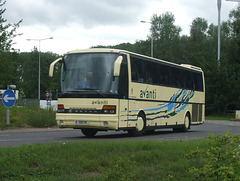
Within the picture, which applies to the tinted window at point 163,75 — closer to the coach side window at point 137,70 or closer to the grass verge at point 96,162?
the coach side window at point 137,70

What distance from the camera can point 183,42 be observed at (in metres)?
105

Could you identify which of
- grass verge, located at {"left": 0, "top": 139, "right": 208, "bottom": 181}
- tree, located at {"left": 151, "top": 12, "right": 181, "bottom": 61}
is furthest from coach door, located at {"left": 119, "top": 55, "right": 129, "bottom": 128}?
tree, located at {"left": 151, "top": 12, "right": 181, "bottom": 61}

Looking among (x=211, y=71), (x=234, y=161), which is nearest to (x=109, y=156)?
(x=234, y=161)

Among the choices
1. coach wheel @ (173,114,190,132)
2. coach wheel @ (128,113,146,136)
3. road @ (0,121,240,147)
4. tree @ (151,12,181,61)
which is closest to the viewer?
road @ (0,121,240,147)

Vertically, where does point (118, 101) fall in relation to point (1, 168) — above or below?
above

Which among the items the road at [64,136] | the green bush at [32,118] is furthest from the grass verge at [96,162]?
the green bush at [32,118]

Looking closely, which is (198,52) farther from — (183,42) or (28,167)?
(28,167)

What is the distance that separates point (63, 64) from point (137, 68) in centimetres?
303

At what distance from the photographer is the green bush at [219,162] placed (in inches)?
253

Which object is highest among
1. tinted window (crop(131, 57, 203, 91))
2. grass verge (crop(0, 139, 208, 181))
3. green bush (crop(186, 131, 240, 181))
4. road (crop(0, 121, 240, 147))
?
tinted window (crop(131, 57, 203, 91))

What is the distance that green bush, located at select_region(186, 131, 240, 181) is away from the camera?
21.1 feet

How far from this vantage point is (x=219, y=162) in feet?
22.7

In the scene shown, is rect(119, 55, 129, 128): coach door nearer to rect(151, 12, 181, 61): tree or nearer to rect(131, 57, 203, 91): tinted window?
rect(131, 57, 203, 91): tinted window

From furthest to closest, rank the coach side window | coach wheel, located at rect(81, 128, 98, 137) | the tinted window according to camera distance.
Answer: coach wheel, located at rect(81, 128, 98, 137) → the tinted window → the coach side window
